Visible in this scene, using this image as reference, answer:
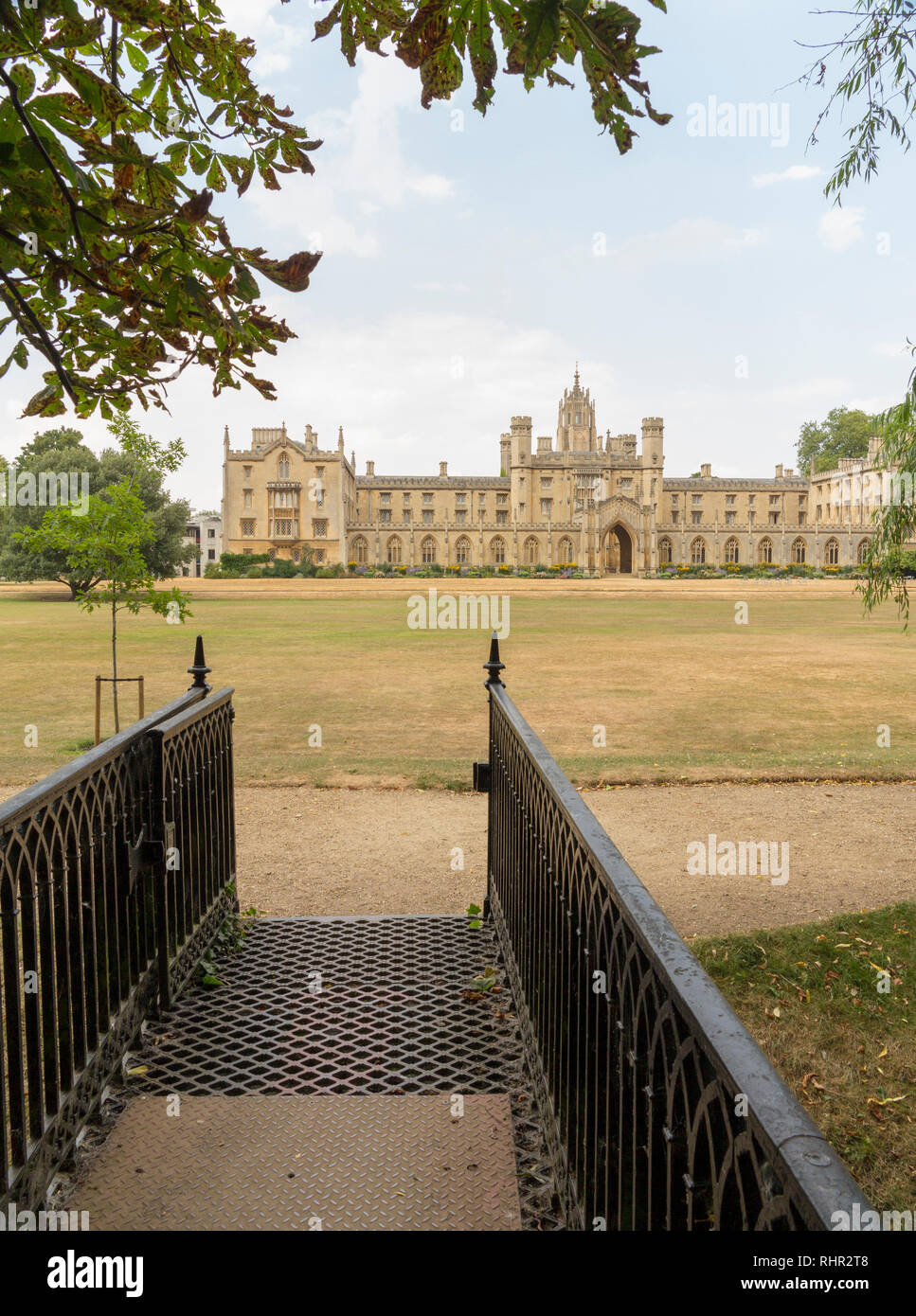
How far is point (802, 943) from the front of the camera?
5137 mm

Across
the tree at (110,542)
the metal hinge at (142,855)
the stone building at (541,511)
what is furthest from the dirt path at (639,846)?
the stone building at (541,511)

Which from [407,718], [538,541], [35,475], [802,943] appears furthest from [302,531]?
[802,943]

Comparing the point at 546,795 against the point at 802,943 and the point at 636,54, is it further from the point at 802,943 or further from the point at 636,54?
the point at 802,943

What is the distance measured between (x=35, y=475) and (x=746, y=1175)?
51697mm

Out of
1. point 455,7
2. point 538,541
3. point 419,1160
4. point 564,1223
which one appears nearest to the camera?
point 455,7

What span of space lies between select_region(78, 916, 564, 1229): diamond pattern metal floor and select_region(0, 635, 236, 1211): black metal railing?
0.69ft

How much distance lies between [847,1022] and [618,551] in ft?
293

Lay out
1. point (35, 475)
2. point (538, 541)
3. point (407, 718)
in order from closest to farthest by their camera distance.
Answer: point (407, 718) < point (35, 475) < point (538, 541)

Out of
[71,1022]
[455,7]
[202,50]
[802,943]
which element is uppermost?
[202,50]

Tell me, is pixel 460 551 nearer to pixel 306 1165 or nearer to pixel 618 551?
pixel 618 551

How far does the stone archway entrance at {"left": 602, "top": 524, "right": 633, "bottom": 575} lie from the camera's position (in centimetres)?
8769

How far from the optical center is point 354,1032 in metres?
3.92

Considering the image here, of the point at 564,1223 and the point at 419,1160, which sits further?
the point at 419,1160

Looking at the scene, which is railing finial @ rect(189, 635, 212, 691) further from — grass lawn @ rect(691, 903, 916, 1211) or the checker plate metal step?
grass lawn @ rect(691, 903, 916, 1211)
